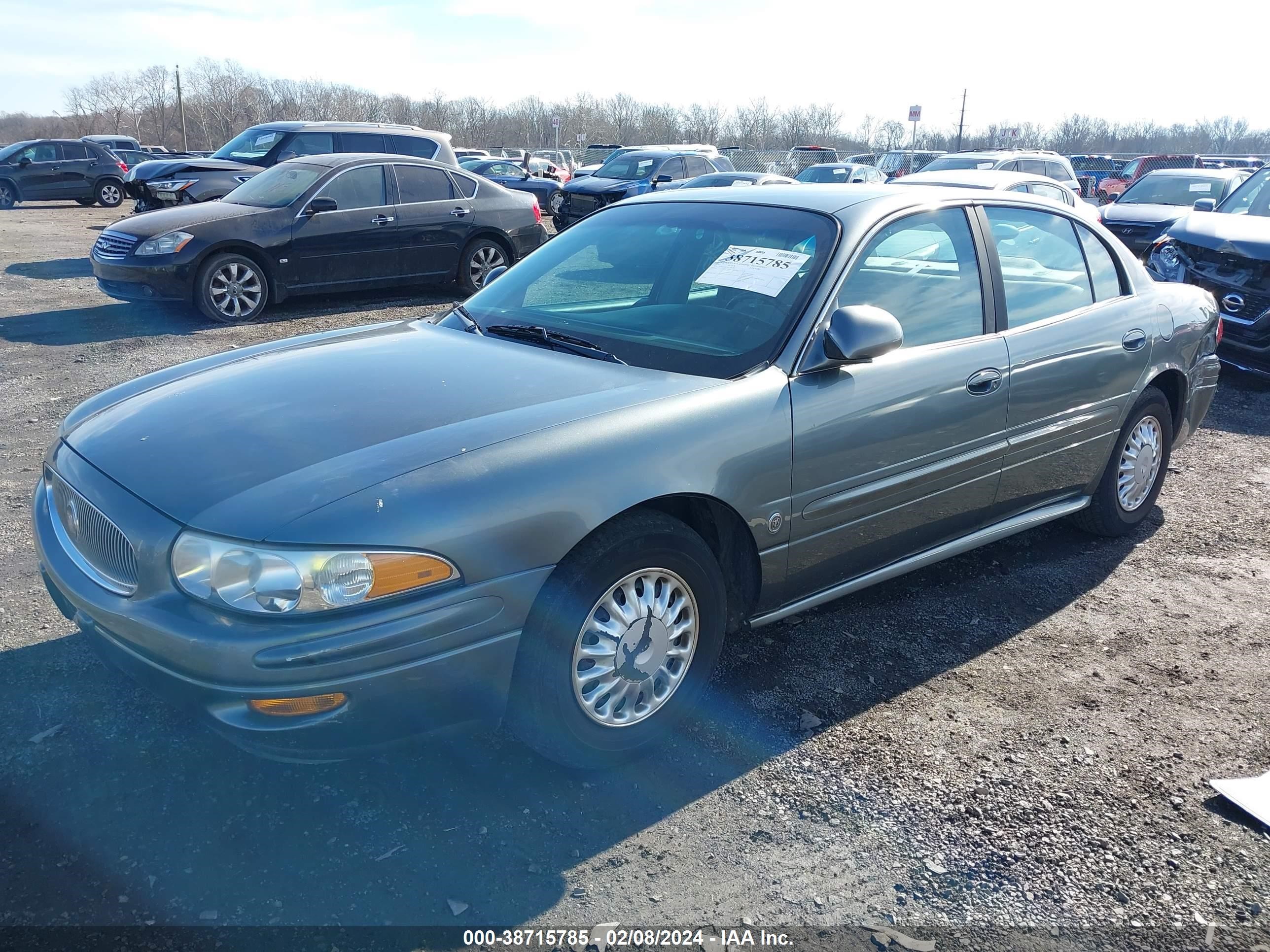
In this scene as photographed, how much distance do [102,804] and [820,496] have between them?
2272 millimetres

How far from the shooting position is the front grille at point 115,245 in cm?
913

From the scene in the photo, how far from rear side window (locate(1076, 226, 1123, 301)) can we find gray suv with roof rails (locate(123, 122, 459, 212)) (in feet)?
31.0

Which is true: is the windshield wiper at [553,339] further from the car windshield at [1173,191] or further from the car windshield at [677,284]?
the car windshield at [1173,191]

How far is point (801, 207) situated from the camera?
3.53 m

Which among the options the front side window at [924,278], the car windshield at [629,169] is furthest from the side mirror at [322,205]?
the car windshield at [629,169]

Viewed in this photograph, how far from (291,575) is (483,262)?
9.28 meters

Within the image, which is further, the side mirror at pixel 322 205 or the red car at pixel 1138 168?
the red car at pixel 1138 168

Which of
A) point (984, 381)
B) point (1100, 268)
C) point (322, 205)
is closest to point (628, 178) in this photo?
point (322, 205)

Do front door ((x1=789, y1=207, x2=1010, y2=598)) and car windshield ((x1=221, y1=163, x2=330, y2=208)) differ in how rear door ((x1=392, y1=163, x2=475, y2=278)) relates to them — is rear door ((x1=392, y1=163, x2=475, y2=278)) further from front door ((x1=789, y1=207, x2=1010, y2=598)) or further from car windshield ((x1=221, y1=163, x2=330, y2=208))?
front door ((x1=789, y1=207, x2=1010, y2=598))

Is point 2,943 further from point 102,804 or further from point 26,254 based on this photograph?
point 26,254

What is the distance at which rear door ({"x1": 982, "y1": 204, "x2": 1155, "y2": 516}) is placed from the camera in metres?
3.83

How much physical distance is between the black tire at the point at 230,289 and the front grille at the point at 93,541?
Answer: 6.84m

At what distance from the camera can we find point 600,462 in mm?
2613

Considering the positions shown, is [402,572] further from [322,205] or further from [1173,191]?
[1173,191]
